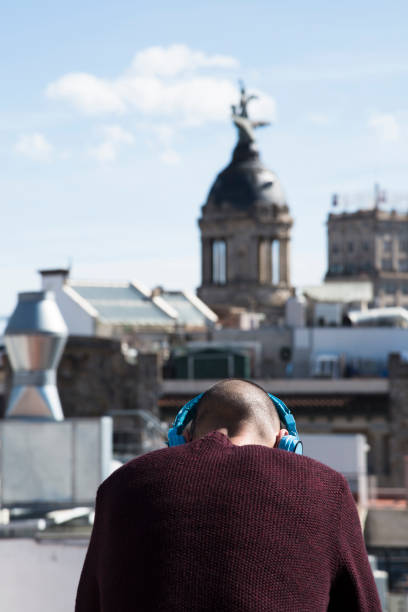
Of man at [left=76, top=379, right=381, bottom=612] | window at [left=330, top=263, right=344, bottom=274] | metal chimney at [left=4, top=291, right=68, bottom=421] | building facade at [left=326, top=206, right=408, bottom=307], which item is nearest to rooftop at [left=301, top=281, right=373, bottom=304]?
building facade at [left=326, top=206, right=408, bottom=307]

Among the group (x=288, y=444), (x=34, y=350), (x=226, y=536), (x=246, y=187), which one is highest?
(x=246, y=187)

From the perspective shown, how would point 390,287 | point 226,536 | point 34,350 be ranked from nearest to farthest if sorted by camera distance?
point 226,536, point 34,350, point 390,287

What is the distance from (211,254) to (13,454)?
65.7 meters

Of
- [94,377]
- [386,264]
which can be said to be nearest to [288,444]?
[94,377]

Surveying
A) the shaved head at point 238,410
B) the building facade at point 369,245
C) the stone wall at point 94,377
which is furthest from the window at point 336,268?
the shaved head at point 238,410

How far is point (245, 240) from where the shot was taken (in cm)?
7431

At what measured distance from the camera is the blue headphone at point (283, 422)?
2.74 metres

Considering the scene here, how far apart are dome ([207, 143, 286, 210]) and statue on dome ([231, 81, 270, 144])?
108 inches

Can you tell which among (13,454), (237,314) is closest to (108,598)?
(13,454)

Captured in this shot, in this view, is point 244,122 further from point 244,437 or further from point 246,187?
point 244,437

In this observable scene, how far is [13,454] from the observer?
10.5 metres

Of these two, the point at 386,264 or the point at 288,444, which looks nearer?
the point at 288,444

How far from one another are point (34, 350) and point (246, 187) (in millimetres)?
62510

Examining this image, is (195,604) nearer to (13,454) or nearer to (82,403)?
(13,454)
